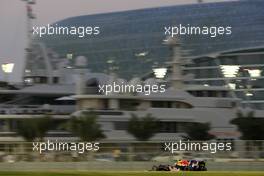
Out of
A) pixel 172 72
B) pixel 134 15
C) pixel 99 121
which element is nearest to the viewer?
pixel 99 121

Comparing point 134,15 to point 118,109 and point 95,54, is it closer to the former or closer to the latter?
point 95,54

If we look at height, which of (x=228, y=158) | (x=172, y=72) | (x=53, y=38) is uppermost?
(x=53, y=38)

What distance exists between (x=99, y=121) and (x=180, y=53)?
11.0m

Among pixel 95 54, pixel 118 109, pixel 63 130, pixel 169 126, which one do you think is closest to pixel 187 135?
pixel 169 126

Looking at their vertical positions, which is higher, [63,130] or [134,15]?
[134,15]

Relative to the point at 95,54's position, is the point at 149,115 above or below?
below

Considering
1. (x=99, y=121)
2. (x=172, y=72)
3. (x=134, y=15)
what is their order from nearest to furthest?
1. (x=99, y=121)
2. (x=172, y=72)
3. (x=134, y=15)

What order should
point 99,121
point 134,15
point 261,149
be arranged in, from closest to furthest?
1. point 261,149
2. point 99,121
3. point 134,15

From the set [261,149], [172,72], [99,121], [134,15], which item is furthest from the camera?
[134,15]

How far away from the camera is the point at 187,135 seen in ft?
150

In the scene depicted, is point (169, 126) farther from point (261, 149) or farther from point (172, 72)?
point (261, 149)

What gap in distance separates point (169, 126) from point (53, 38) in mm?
19248

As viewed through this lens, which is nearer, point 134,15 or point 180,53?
point 180,53

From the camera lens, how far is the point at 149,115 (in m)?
45.6
